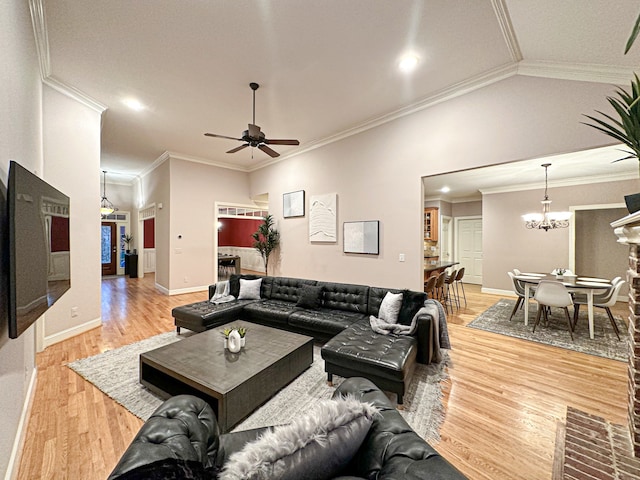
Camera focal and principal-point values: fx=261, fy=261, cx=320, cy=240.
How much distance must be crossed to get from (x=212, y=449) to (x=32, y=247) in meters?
1.51

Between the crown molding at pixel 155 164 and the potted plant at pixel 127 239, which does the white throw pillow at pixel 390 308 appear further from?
the potted plant at pixel 127 239

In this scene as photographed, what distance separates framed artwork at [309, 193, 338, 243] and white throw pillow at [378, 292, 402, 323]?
2.17 m

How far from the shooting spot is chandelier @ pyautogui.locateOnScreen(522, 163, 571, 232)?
4902 millimetres

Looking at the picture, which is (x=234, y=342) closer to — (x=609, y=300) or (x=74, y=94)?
(x=74, y=94)

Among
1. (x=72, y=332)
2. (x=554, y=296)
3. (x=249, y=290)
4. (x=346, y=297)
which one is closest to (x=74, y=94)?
(x=72, y=332)

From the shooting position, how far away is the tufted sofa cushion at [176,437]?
0.90 m

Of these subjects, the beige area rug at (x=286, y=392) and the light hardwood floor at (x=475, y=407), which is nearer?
Answer: the light hardwood floor at (x=475, y=407)

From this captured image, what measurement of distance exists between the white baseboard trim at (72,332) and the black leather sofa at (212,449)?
368 cm

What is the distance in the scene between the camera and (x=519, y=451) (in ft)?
5.95

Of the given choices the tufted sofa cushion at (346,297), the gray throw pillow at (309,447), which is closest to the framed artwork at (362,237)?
the tufted sofa cushion at (346,297)

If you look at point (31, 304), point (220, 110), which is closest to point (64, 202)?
point (31, 304)

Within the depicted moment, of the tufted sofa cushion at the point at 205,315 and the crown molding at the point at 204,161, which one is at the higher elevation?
the crown molding at the point at 204,161

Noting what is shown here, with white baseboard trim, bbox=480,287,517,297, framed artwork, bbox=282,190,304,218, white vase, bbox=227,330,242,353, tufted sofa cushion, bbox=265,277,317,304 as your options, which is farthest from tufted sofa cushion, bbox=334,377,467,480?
white baseboard trim, bbox=480,287,517,297

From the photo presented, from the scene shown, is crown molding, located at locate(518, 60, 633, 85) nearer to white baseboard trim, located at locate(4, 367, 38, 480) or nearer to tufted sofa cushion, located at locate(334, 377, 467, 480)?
tufted sofa cushion, located at locate(334, 377, 467, 480)
